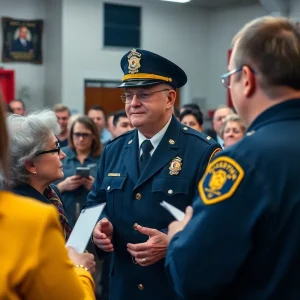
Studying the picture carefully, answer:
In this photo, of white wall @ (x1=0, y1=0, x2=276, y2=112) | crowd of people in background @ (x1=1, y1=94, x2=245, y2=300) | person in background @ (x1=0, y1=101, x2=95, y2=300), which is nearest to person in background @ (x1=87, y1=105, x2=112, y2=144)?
crowd of people in background @ (x1=1, y1=94, x2=245, y2=300)

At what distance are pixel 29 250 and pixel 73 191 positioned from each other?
124 inches

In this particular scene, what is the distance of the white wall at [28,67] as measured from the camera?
11500 mm

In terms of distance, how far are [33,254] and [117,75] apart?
36.5 ft

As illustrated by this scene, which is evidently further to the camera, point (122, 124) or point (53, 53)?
point (53, 53)

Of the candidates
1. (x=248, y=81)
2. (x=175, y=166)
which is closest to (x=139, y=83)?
(x=175, y=166)

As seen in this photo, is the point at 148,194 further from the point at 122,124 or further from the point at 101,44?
the point at 101,44

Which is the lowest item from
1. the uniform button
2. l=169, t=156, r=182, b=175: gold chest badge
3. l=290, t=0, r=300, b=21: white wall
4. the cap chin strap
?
the uniform button

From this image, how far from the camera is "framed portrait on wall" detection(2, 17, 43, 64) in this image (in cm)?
1148

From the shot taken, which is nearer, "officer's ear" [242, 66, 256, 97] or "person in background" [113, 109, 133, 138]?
"officer's ear" [242, 66, 256, 97]

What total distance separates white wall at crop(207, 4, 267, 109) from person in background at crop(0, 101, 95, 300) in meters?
11.7

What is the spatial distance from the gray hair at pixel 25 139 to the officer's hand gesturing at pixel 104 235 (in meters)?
0.38

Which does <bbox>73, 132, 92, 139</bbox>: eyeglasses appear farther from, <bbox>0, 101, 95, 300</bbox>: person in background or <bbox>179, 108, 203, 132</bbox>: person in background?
<bbox>0, 101, 95, 300</bbox>: person in background

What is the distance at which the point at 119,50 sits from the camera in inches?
477

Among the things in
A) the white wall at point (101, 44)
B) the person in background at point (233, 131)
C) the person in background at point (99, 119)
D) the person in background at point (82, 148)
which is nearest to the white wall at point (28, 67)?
the white wall at point (101, 44)
